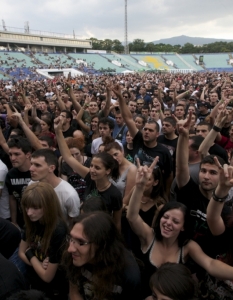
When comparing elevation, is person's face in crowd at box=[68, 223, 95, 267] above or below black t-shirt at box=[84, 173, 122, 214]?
above

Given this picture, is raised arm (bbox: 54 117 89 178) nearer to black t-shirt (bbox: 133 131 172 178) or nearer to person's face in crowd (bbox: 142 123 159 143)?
black t-shirt (bbox: 133 131 172 178)

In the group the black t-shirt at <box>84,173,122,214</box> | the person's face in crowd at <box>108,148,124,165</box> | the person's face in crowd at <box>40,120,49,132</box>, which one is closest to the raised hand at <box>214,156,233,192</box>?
the black t-shirt at <box>84,173,122,214</box>

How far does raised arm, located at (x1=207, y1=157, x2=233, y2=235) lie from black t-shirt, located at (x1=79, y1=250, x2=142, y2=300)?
68 cm

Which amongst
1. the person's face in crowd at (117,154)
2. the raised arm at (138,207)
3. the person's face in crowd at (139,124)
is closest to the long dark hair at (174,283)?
the raised arm at (138,207)

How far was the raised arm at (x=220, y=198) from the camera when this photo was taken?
6.60 feet

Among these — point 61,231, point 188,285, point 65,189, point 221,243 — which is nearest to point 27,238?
point 61,231

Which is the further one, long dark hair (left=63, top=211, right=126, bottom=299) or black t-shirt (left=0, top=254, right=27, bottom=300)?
long dark hair (left=63, top=211, right=126, bottom=299)

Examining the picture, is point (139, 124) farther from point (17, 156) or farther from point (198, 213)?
point (198, 213)

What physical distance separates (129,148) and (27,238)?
98.9 inches

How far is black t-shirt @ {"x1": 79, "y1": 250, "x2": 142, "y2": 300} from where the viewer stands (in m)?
1.97

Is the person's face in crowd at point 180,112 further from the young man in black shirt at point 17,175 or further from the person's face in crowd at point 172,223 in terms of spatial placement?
the person's face in crowd at point 172,223

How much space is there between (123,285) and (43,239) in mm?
767

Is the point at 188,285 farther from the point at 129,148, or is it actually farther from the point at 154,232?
the point at 129,148

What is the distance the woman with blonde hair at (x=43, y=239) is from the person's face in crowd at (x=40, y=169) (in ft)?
2.03
